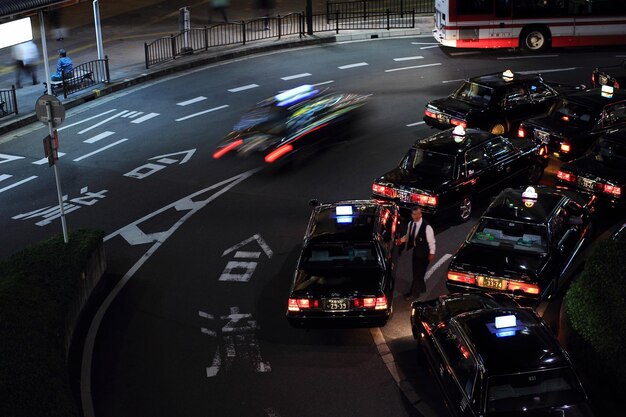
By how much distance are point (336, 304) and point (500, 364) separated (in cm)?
328

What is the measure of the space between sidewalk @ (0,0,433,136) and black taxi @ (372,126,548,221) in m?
12.6

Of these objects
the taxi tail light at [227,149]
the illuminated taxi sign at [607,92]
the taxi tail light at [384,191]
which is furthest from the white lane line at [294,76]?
the taxi tail light at [384,191]

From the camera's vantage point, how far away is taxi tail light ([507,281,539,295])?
1484cm

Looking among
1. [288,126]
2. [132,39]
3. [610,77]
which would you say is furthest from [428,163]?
[132,39]

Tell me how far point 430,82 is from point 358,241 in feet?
51.2

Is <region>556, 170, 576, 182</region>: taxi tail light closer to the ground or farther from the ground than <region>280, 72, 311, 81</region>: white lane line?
closer to the ground

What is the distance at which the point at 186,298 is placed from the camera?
16.2m

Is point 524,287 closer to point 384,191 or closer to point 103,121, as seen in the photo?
point 384,191

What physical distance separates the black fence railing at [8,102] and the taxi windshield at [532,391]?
19.6m

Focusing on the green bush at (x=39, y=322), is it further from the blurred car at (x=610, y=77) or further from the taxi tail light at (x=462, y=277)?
the blurred car at (x=610, y=77)

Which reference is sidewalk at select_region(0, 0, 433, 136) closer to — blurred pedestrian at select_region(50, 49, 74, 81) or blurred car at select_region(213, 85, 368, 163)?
blurred pedestrian at select_region(50, 49, 74, 81)

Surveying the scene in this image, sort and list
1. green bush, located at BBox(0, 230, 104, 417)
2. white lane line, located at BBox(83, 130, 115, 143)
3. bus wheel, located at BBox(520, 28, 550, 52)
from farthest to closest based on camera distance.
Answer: bus wheel, located at BBox(520, 28, 550, 52) < white lane line, located at BBox(83, 130, 115, 143) < green bush, located at BBox(0, 230, 104, 417)

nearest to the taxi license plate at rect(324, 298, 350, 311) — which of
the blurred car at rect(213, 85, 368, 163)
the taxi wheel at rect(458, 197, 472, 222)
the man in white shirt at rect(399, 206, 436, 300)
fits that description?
the man in white shirt at rect(399, 206, 436, 300)

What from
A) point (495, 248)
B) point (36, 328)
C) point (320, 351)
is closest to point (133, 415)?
point (36, 328)
